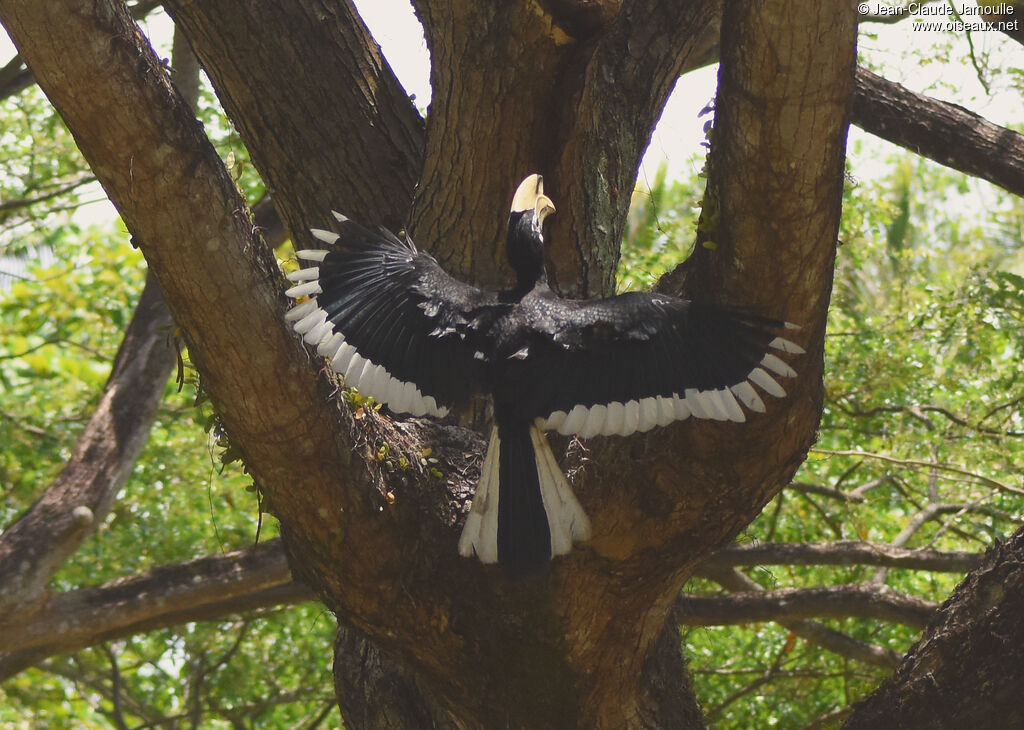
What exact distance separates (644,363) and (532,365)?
10.4 inches

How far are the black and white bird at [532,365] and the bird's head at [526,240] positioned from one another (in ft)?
0.58

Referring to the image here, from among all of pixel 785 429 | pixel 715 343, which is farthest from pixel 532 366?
pixel 785 429

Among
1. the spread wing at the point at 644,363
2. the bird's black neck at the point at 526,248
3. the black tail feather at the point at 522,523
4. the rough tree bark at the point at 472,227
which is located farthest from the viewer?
the bird's black neck at the point at 526,248

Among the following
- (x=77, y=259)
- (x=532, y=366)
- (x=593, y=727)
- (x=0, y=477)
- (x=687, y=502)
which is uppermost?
(x=77, y=259)

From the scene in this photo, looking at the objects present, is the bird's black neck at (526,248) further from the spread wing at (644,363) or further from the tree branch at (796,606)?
the tree branch at (796,606)

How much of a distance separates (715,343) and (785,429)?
0.82 ft

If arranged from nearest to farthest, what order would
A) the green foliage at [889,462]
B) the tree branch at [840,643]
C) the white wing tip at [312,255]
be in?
the white wing tip at [312,255] → the tree branch at [840,643] → the green foliage at [889,462]

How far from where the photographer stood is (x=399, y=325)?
8.98 ft

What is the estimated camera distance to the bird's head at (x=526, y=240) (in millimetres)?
2941

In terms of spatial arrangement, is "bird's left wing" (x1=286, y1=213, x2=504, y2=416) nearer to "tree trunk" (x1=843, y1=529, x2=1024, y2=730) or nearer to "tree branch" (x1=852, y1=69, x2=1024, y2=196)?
"tree trunk" (x1=843, y1=529, x2=1024, y2=730)

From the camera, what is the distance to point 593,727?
2959mm

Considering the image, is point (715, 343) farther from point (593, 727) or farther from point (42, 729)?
point (42, 729)

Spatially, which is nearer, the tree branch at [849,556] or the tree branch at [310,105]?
the tree branch at [310,105]

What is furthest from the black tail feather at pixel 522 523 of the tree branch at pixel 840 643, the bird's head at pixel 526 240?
the tree branch at pixel 840 643
